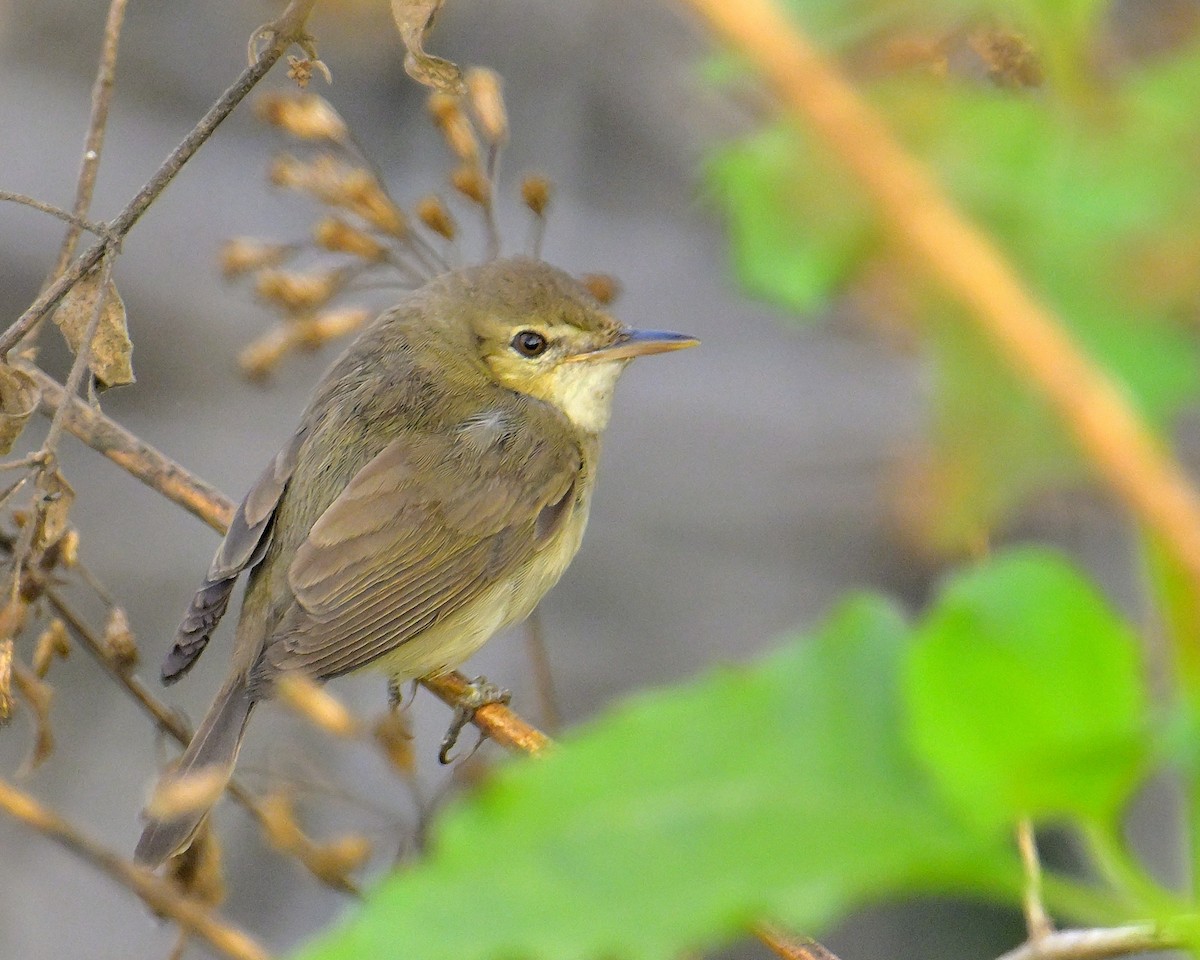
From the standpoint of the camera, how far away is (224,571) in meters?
3.18

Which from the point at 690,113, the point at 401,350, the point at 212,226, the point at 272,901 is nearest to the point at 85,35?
the point at 212,226

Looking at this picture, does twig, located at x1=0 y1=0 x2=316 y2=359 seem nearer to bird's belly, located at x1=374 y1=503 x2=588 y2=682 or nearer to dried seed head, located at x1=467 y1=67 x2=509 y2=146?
dried seed head, located at x1=467 y1=67 x2=509 y2=146

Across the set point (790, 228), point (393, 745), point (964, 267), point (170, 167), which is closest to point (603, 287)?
point (170, 167)

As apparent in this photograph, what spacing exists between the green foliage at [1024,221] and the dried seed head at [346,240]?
211cm

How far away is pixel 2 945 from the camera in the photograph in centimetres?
484

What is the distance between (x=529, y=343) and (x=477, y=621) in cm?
78

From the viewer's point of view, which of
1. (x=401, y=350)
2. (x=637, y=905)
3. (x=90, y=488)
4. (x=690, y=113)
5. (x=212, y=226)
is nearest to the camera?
(x=637, y=905)

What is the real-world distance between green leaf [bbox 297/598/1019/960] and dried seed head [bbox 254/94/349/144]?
2221 millimetres

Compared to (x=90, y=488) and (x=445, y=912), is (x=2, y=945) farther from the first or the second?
(x=445, y=912)

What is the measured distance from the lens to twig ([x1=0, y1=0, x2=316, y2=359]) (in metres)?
2.05

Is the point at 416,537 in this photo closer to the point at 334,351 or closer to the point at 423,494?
the point at 423,494

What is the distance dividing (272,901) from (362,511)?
218cm

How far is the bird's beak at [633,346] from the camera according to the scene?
11.8 ft

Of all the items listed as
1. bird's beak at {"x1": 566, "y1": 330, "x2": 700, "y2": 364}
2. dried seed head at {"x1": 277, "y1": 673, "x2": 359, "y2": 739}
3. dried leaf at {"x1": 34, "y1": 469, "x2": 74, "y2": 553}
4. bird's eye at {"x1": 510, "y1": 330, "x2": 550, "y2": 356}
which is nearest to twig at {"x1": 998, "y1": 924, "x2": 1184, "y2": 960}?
dried seed head at {"x1": 277, "y1": 673, "x2": 359, "y2": 739}
